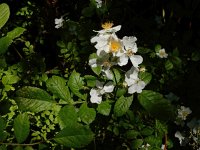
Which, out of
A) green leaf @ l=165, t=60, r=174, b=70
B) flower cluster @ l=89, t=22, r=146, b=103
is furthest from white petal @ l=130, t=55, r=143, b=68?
green leaf @ l=165, t=60, r=174, b=70

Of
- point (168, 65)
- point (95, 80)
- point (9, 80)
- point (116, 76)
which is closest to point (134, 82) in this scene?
point (116, 76)

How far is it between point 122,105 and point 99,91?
14cm

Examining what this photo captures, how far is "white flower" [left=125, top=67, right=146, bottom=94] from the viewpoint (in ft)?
4.32

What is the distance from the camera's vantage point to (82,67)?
226cm

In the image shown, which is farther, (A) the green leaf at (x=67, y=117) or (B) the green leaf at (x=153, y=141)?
(B) the green leaf at (x=153, y=141)

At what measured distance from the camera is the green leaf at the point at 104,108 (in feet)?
4.40

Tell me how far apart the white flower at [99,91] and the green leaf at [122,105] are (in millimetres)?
77

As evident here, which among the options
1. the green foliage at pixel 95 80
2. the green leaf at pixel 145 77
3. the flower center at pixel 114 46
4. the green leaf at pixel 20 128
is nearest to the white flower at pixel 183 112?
the green foliage at pixel 95 80

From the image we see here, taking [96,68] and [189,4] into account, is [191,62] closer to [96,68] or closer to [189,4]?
[189,4]

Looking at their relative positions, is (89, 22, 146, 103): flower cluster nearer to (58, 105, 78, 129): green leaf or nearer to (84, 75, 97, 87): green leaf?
(84, 75, 97, 87): green leaf

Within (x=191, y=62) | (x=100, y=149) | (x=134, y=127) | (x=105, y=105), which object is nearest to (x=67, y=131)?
(x=105, y=105)

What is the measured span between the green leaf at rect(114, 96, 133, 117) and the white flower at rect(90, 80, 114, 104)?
0.25 ft

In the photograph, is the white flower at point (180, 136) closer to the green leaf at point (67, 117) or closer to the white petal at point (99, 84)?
the white petal at point (99, 84)

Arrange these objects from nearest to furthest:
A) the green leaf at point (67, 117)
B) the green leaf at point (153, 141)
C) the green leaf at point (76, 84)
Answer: the green leaf at point (67, 117) → the green leaf at point (76, 84) → the green leaf at point (153, 141)
